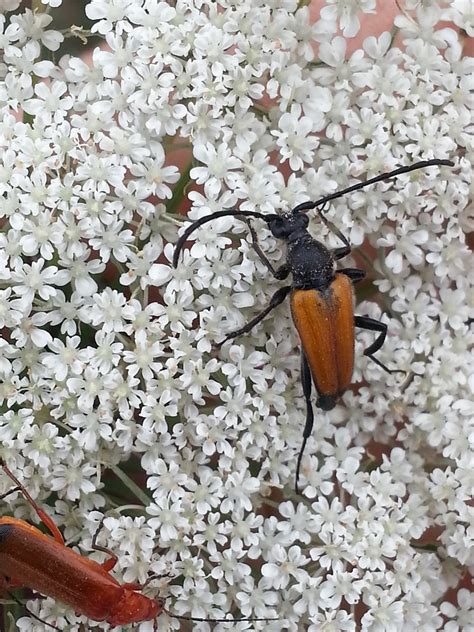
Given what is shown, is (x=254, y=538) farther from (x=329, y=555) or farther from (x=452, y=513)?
(x=452, y=513)

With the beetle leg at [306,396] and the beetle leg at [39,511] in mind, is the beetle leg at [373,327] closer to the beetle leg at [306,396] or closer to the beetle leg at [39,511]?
the beetle leg at [306,396]

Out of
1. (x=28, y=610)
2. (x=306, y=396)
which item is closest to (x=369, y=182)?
(x=306, y=396)

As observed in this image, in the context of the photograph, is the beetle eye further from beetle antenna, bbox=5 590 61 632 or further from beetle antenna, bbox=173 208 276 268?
beetle antenna, bbox=5 590 61 632

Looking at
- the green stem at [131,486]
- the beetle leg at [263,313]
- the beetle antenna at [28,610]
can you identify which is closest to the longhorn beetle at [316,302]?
the beetle leg at [263,313]

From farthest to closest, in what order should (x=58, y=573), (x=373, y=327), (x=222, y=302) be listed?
1. (x=373, y=327)
2. (x=222, y=302)
3. (x=58, y=573)

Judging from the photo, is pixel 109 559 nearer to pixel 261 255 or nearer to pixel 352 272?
pixel 261 255

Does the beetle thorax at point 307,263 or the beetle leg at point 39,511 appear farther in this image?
the beetle thorax at point 307,263

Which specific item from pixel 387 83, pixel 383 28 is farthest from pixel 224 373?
pixel 383 28
